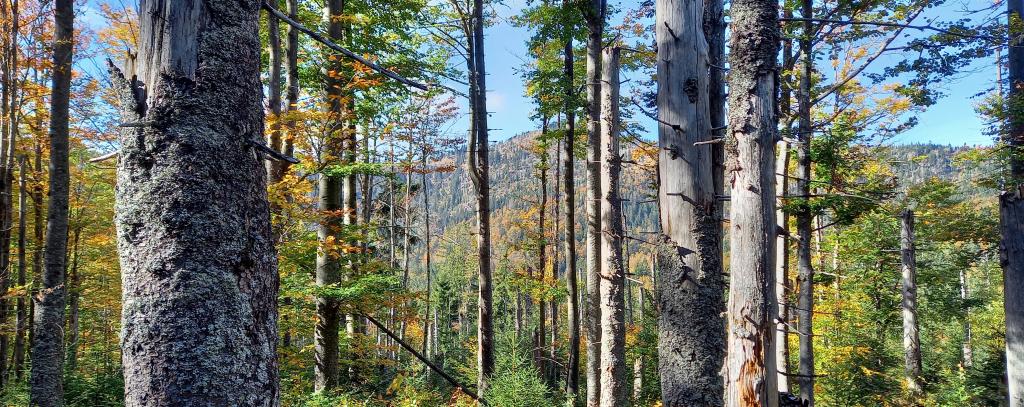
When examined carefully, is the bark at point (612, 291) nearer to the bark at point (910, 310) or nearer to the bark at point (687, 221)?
the bark at point (687, 221)

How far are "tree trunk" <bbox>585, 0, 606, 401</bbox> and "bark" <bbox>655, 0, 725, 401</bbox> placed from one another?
3574mm

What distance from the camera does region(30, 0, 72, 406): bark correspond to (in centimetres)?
650

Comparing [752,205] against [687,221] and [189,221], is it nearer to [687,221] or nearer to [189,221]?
[687,221]

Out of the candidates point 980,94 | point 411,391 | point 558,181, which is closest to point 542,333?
point 558,181

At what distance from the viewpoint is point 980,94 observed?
42.4ft

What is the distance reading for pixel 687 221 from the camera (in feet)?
13.2

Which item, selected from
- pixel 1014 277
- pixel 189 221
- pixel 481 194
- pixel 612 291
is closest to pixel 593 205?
pixel 612 291

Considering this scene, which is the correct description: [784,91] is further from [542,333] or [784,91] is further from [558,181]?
[542,333]

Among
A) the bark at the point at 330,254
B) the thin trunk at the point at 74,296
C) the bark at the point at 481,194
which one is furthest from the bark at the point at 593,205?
the thin trunk at the point at 74,296

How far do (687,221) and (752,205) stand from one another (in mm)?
642

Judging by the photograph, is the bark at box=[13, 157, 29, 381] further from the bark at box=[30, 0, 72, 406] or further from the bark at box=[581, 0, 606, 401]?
the bark at box=[581, 0, 606, 401]

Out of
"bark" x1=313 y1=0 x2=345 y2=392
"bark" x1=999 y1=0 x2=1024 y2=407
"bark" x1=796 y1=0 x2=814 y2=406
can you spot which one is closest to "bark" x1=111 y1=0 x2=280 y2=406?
"bark" x1=313 y1=0 x2=345 y2=392

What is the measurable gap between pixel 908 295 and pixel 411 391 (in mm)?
13184

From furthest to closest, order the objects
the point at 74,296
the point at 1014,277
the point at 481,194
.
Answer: the point at 74,296 → the point at 481,194 → the point at 1014,277
